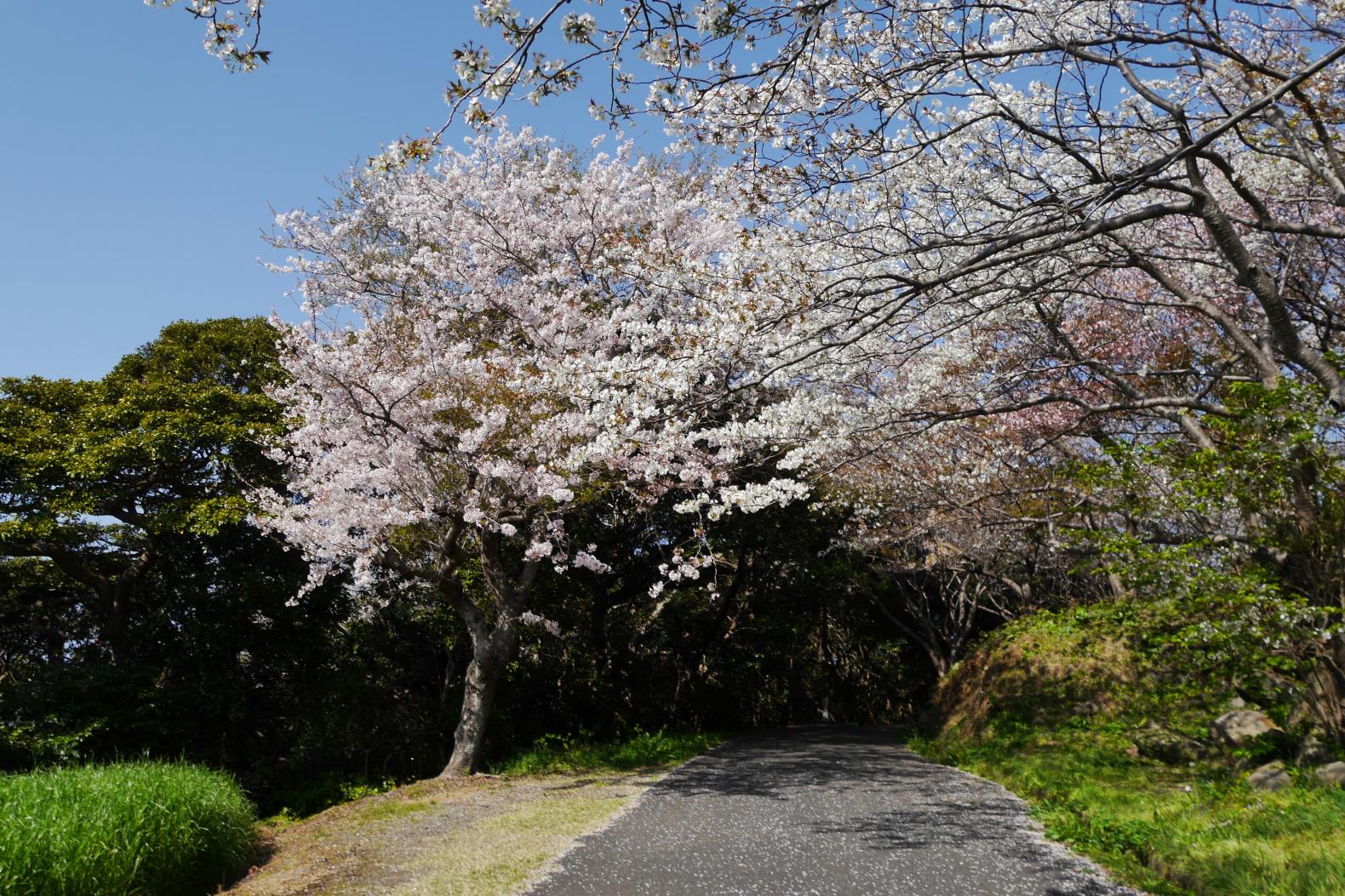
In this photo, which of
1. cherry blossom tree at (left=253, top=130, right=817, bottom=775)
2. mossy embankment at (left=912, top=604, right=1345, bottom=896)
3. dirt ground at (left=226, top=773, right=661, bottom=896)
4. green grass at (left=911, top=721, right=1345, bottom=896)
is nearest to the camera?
green grass at (left=911, top=721, right=1345, bottom=896)

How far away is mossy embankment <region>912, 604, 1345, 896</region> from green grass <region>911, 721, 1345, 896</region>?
0.04 ft

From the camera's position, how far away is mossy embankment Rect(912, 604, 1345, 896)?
4230mm

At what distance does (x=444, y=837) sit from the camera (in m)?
6.34

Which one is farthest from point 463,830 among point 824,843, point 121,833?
point 824,843

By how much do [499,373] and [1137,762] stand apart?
7766 millimetres

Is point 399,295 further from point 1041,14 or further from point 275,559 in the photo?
point 1041,14

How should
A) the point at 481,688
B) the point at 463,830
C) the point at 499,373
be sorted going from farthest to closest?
the point at 481,688, the point at 499,373, the point at 463,830


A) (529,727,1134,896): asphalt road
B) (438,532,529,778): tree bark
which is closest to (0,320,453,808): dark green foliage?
(438,532,529,778): tree bark

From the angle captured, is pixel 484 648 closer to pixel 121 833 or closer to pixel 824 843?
pixel 121 833

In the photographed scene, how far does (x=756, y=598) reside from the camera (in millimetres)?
16328

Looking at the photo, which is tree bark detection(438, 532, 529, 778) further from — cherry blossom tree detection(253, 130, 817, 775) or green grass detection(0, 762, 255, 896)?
green grass detection(0, 762, 255, 896)

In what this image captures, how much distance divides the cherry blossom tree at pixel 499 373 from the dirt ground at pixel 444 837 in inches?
85.0

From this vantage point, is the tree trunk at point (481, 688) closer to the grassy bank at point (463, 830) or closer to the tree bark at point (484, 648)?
the tree bark at point (484, 648)

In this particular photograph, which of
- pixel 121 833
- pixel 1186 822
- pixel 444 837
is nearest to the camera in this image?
pixel 121 833
